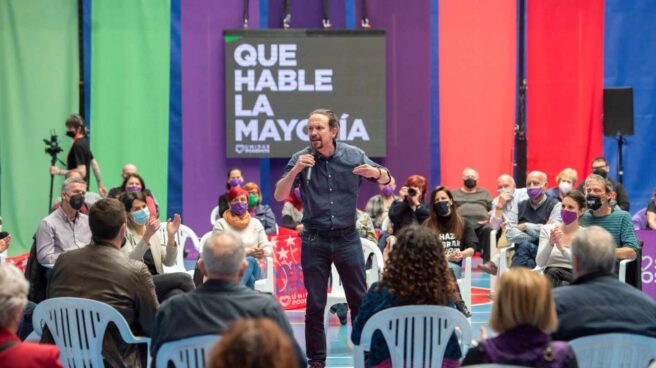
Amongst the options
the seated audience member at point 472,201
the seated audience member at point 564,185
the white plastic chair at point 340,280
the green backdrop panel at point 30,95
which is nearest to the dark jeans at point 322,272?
the white plastic chair at point 340,280

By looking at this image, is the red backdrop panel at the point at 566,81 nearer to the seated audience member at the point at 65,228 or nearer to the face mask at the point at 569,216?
the face mask at the point at 569,216

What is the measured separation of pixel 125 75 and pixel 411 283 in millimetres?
→ 8491

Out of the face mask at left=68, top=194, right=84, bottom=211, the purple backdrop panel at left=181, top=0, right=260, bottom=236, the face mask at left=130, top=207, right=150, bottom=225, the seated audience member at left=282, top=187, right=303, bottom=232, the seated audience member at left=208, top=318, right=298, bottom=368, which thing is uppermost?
the purple backdrop panel at left=181, top=0, right=260, bottom=236

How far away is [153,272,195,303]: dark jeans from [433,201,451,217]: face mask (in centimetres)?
266

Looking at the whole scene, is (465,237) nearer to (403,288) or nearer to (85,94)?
(403,288)

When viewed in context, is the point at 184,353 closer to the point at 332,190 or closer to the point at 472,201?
the point at 332,190

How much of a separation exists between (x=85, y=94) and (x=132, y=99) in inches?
23.6

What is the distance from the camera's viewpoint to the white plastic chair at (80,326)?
4227 millimetres

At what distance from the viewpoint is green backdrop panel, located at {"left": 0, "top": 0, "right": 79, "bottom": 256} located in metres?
11.8

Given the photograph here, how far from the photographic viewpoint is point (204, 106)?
11922 millimetres

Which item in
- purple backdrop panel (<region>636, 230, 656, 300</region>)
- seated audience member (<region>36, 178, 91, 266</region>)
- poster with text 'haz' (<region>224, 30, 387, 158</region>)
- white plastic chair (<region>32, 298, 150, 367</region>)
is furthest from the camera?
poster with text 'haz' (<region>224, 30, 387, 158</region>)

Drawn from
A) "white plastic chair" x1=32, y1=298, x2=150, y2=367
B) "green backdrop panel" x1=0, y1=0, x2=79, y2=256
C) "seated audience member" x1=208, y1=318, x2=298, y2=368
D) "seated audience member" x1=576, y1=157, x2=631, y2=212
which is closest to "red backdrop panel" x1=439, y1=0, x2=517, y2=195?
"seated audience member" x1=576, y1=157, x2=631, y2=212

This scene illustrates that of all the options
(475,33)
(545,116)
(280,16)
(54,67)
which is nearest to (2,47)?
(54,67)

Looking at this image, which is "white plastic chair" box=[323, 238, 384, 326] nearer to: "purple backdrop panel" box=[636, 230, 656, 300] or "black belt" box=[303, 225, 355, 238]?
"black belt" box=[303, 225, 355, 238]
